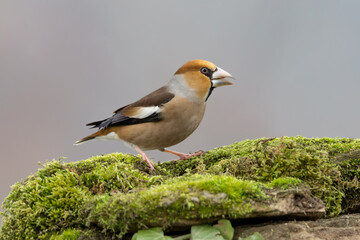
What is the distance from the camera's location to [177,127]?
18.2ft

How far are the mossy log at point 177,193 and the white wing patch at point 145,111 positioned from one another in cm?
64

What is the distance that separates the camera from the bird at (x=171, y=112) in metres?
5.52

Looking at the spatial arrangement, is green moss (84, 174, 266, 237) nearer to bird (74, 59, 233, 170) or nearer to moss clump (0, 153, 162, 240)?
moss clump (0, 153, 162, 240)

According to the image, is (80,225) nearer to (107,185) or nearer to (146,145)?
(107,185)

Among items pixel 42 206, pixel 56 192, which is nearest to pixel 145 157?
pixel 56 192

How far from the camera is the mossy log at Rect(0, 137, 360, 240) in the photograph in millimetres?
3139

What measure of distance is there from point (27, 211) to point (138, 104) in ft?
7.75

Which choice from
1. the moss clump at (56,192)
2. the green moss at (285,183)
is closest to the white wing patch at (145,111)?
the moss clump at (56,192)

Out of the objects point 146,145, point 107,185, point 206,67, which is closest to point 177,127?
point 146,145

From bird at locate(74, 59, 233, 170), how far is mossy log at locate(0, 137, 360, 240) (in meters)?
0.47

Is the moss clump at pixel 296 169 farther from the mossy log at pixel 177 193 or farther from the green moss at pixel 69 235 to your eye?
the green moss at pixel 69 235

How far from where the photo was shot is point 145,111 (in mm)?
5625

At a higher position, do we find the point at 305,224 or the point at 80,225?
the point at 80,225

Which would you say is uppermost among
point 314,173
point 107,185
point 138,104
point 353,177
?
point 138,104
